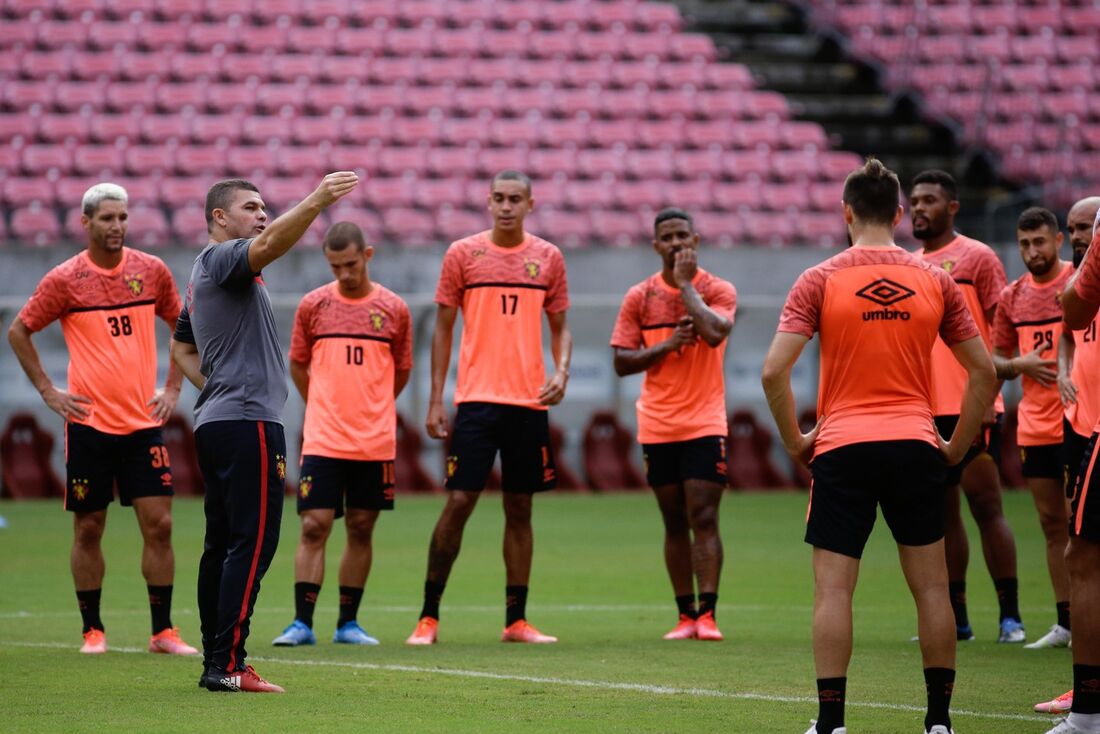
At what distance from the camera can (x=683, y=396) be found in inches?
408

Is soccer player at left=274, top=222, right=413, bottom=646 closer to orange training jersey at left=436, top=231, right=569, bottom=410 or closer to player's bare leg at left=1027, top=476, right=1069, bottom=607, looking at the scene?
orange training jersey at left=436, top=231, right=569, bottom=410

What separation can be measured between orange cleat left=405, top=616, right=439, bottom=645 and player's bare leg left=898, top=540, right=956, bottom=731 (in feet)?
13.4

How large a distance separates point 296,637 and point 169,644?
0.77m

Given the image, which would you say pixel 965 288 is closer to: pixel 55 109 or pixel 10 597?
pixel 10 597

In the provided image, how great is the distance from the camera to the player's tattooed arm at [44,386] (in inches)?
361

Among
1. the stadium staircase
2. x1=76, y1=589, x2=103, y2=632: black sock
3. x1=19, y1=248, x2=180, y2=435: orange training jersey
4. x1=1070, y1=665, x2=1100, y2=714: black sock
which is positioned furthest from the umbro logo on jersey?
the stadium staircase

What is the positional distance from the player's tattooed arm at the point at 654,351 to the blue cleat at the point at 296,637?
8.29ft

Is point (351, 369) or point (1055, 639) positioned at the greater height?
point (351, 369)

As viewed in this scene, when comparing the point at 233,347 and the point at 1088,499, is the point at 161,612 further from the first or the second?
the point at 1088,499

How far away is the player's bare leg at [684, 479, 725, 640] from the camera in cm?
993

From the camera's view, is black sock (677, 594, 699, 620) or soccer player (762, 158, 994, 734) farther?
black sock (677, 594, 699, 620)

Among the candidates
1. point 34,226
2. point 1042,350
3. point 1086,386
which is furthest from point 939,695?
point 34,226

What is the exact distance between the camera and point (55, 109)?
24.5 meters

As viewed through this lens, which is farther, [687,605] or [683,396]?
[683,396]
